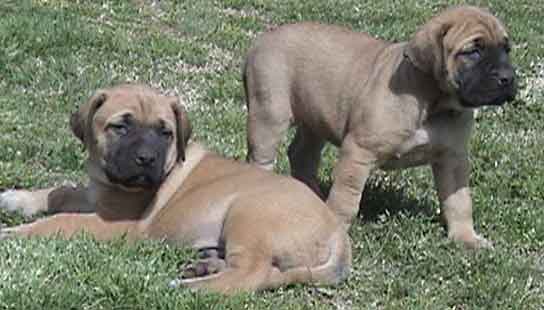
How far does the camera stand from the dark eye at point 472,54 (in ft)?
25.1

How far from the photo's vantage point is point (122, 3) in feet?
49.4

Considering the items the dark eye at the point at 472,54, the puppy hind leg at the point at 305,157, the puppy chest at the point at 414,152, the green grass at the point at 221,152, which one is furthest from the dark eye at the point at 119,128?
the dark eye at the point at 472,54

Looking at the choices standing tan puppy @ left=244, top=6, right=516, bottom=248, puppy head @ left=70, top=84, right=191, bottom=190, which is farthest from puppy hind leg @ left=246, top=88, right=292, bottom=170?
puppy head @ left=70, top=84, right=191, bottom=190

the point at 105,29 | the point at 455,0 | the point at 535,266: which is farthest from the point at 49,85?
the point at 455,0

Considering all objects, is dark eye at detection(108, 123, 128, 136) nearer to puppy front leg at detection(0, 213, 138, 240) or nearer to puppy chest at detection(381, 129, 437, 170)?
puppy front leg at detection(0, 213, 138, 240)

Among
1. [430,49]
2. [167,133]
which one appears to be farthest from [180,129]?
[430,49]

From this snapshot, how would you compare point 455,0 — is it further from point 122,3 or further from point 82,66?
point 82,66

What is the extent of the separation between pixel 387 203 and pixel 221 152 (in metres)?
1.44

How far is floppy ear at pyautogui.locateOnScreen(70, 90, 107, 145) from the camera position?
7.27m

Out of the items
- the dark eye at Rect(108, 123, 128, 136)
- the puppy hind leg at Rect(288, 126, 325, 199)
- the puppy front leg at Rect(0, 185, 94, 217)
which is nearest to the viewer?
the dark eye at Rect(108, 123, 128, 136)

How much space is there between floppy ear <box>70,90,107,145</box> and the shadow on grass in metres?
1.98

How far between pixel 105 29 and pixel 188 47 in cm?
91

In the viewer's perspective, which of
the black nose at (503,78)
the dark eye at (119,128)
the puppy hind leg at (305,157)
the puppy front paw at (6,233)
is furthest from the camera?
the puppy hind leg at (305,157)

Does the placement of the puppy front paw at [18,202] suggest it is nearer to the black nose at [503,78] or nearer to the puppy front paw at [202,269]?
the puppy front paw at [202,269]
